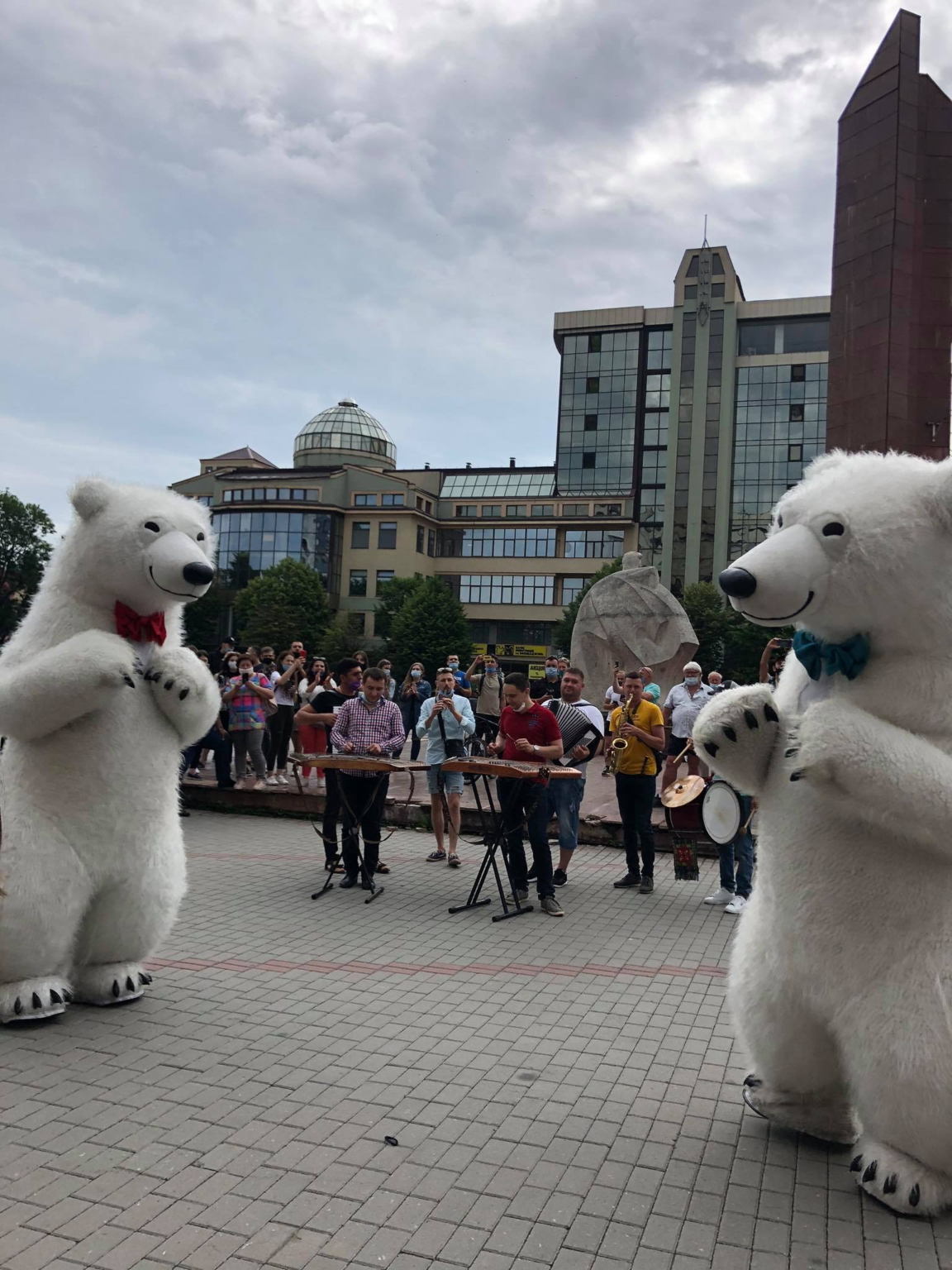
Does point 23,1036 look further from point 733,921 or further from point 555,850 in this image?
point 555,850

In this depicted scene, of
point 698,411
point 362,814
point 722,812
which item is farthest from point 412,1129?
point 698,411

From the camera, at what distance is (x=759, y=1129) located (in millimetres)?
3764

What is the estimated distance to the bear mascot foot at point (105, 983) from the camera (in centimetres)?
470

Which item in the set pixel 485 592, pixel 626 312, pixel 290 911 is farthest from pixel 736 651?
pixel 290 911

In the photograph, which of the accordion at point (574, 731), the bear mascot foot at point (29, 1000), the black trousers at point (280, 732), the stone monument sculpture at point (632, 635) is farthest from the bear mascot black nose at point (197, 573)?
the stone monument sculpture at point (632, 635)

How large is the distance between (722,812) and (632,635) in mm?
18149

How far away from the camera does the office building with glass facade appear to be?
216 ft

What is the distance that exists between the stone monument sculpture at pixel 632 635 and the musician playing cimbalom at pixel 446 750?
12.2 m

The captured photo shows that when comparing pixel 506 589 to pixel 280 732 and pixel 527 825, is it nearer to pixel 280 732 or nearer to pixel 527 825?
pixel 280 732

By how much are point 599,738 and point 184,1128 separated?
5.77 meters

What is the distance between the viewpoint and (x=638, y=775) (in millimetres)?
8570

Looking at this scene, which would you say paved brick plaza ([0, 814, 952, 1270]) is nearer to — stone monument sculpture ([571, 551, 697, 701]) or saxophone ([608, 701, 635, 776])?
saxophone ([608, 701, 635, 776])

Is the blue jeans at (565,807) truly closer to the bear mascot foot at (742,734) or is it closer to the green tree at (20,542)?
the bear mascot foot at (742,734)

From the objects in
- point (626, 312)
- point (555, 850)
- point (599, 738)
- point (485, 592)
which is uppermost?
point (626, 312)
